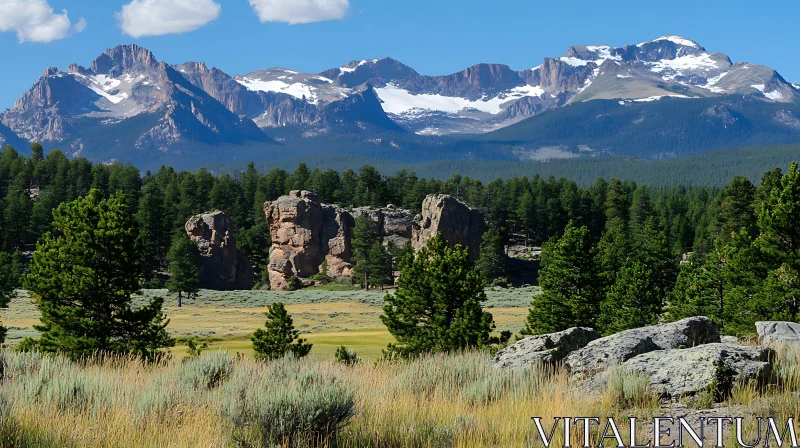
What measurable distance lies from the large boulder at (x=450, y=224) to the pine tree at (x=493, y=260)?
5.00 m

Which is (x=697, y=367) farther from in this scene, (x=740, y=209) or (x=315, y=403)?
(x=740, y=209)

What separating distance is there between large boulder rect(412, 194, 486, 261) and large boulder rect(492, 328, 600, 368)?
97.4 metres

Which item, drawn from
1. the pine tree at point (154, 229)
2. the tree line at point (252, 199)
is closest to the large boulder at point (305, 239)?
the tree line at point (252, 199)

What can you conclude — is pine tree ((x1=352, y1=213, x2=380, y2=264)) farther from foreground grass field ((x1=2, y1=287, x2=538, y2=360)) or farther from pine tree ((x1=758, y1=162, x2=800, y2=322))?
pine tree ((x1=758, y1=162, x2=800, y2=322))

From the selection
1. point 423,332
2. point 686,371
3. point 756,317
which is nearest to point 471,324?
point 423,332

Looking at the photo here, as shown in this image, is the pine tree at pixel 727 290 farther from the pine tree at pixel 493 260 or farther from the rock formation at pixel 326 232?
the rock formation at pixel 326 232

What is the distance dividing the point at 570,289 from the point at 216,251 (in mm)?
78940

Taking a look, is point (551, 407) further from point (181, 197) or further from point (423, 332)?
point (181, 197)

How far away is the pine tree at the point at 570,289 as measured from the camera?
39.2m

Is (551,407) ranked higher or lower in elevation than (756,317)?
higher

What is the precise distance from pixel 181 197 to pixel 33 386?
405ft

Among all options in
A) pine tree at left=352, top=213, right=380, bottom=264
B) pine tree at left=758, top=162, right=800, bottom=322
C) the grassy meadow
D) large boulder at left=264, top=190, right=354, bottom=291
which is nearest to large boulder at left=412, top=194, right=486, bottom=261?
pine tree at left=352, top=213, right=380, bottom=264

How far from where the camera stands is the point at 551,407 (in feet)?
24.6

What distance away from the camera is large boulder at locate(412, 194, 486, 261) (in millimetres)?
111438
